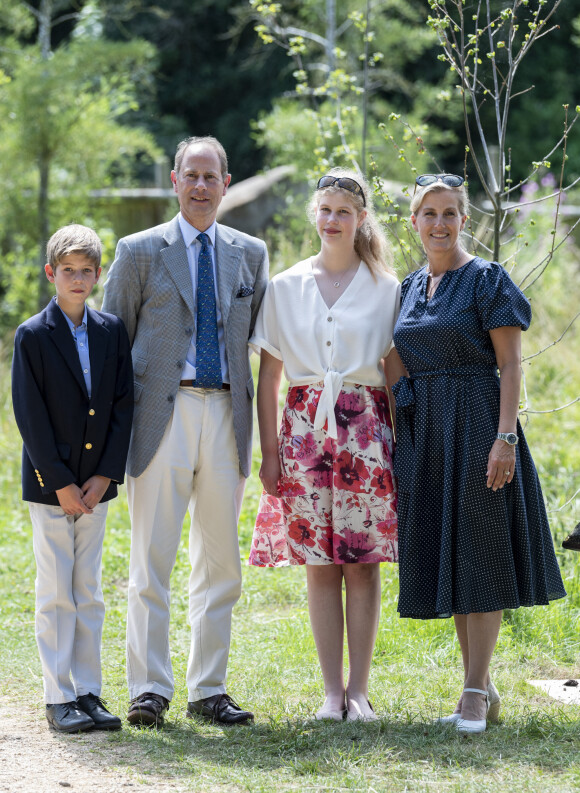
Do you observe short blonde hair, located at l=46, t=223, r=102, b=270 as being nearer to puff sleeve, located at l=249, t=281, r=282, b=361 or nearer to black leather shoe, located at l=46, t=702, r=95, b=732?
puff sleeve, located at l=249, t=281, r=282, b=361

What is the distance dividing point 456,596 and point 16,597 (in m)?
2.95

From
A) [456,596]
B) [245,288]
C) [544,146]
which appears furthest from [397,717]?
[544,146]

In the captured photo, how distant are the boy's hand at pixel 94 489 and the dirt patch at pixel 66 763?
811 millimetres

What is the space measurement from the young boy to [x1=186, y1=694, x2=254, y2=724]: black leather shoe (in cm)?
35

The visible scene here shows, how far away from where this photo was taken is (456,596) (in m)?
3.63

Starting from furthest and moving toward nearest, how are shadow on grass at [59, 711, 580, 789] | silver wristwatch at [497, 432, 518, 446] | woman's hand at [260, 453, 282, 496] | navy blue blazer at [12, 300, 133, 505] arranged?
1. woman's hand at [260, 453, 282, 496]
2. navy blue blazer at [12, 300, 133, 505]
3. silver wristwatch at [497, 432, 518, 446]
4. shadow on grass at [59, 711, 580, 789]

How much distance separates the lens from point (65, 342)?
3.72 meters

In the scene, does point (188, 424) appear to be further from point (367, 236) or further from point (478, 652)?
point (478, 652)

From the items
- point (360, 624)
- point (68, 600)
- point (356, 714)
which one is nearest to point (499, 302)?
point (360, 624)

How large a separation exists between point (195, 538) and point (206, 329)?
807 mm

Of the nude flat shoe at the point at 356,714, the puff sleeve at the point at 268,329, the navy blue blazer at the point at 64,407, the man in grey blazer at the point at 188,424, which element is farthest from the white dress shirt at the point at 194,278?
the nude flat shoe at the point at 356,714

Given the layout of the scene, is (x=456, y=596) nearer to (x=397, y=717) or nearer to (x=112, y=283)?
(x=397, y=717)

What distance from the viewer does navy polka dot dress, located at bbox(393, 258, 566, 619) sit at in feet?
11.8

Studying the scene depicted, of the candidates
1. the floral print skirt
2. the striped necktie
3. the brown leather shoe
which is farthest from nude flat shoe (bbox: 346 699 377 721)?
the striped necktie
